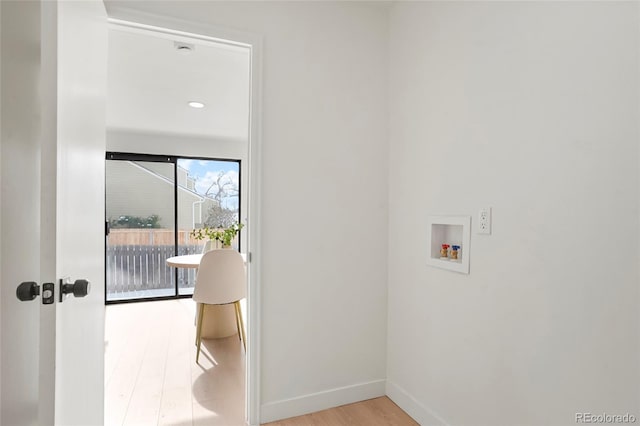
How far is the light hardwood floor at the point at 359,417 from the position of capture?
204 cm

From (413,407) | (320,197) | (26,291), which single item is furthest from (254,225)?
(413,407)

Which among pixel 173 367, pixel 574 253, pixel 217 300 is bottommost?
pixel 173 367

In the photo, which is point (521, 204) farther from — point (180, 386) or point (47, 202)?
point (180, 386)

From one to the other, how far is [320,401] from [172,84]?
2.93m

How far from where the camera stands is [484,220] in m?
1.66

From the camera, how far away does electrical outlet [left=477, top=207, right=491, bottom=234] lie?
163 centimetres

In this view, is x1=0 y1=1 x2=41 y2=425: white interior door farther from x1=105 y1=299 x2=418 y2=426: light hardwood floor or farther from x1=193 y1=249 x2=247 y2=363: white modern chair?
x1=193 y1=249 x2=247 y2=363: white modern chair

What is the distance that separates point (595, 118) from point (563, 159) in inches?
6.5

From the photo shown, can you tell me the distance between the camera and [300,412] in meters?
2.12

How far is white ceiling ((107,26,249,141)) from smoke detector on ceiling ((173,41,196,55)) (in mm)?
25

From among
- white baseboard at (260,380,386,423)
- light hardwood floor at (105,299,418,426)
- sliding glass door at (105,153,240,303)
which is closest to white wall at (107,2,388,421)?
white baseboard at (260,380,386,423)

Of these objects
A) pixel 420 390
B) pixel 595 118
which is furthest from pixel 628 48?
pixel 420 390

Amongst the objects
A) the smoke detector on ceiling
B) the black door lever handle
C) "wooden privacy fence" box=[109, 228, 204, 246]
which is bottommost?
"wooden privacy fence" box=[109, 228, 204, 246]

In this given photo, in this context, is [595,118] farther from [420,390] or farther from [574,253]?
[420,390]
